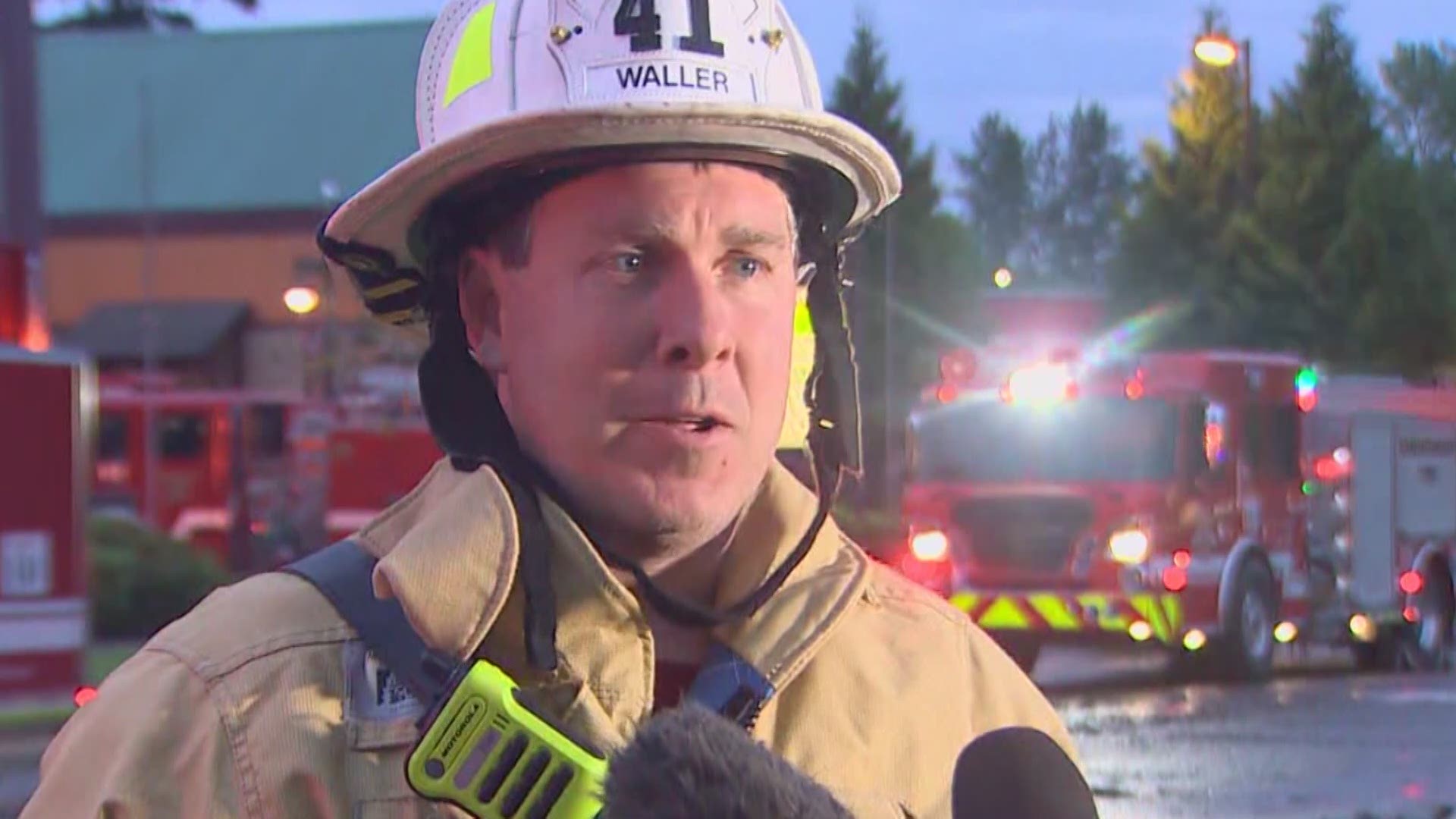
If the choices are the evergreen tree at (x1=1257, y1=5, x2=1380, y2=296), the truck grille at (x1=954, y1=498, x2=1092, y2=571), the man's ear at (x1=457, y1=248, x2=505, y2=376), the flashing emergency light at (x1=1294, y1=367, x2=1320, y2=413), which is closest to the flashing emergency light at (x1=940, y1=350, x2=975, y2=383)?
the truck grille at (x1=954, y1=498, x2=1092, y2=571)

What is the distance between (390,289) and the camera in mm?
2066

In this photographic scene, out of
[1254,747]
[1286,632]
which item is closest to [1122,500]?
[1286,632]

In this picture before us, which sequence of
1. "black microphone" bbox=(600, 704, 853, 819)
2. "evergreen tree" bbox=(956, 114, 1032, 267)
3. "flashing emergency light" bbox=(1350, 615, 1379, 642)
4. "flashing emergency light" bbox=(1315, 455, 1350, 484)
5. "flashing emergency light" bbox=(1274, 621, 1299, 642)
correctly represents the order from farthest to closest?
1. "evergreen tree" bbox=(956, 114, 1032, 267)
2. "flashing emergency light" bbox=(1350, 615, 1379, 642)
3. "flashing emergency light" bbox=(1315, 455, 1350, 484)
4. "flashing emergency light" bbox=(1274, 621, 1299, 642)
5. "black microphone" bbox=(600, 704, 853, 819)

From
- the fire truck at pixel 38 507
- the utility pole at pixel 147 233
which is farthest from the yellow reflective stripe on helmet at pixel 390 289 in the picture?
the utility pole at pixel 147 233

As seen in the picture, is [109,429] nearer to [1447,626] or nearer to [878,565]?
[1447,626]

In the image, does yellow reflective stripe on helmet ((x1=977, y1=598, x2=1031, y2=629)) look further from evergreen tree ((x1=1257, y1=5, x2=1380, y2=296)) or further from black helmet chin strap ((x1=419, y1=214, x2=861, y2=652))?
black helmet chin strap ((x1=419, y1=214, x2=861, y2=652))

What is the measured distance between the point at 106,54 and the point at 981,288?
16181 millimetres

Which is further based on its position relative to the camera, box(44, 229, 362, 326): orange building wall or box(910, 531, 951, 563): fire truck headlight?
box(44, 229, 362, 326): orange building wall

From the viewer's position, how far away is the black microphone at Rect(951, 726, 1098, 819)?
112 centimetres

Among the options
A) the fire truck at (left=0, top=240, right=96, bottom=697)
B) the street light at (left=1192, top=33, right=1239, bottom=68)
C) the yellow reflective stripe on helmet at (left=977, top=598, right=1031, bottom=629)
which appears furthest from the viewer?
the street light at (left=1192, top=33, right=1239, bottom=68)

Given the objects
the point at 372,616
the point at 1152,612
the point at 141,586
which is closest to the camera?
the point at 372,616

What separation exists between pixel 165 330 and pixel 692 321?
32.6m

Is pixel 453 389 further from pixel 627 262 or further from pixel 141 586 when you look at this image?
pixel 141 586

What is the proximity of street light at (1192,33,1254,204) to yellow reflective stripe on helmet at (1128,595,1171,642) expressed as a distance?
1059 centimetres
